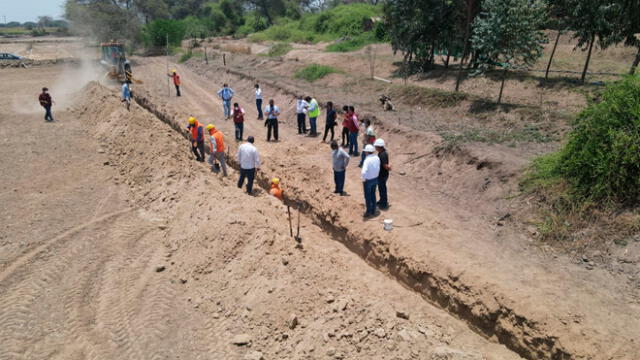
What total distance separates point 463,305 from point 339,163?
14.8 ft

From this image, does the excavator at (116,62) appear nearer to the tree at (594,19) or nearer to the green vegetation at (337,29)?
the green vegetation at (337,29)

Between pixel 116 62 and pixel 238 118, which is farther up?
pixel 116 62

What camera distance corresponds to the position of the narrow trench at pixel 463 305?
6.12 meters

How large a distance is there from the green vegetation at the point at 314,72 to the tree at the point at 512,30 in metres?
11.6

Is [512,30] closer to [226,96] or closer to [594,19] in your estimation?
[594,19]

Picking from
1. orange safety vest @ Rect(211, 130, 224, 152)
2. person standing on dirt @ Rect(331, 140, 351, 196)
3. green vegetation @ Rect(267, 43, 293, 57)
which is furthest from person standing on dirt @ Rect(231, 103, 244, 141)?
green vegetation @ Rect(267, 43, 293, 57)

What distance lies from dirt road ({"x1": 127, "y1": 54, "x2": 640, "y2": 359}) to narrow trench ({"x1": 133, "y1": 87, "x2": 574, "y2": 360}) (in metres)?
0.02

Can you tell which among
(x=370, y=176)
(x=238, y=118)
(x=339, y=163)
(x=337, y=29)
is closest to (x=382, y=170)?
(x=370, y=176)

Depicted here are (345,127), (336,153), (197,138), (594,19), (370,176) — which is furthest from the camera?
(594,19)

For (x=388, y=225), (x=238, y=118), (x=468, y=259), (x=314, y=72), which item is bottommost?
(x=468, y=259)

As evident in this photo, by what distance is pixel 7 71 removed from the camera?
3834 cm

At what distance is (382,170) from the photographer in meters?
9.39

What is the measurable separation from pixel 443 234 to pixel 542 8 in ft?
36.2

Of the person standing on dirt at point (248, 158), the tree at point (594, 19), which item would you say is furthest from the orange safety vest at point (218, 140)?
the tree at point (594, 19)
